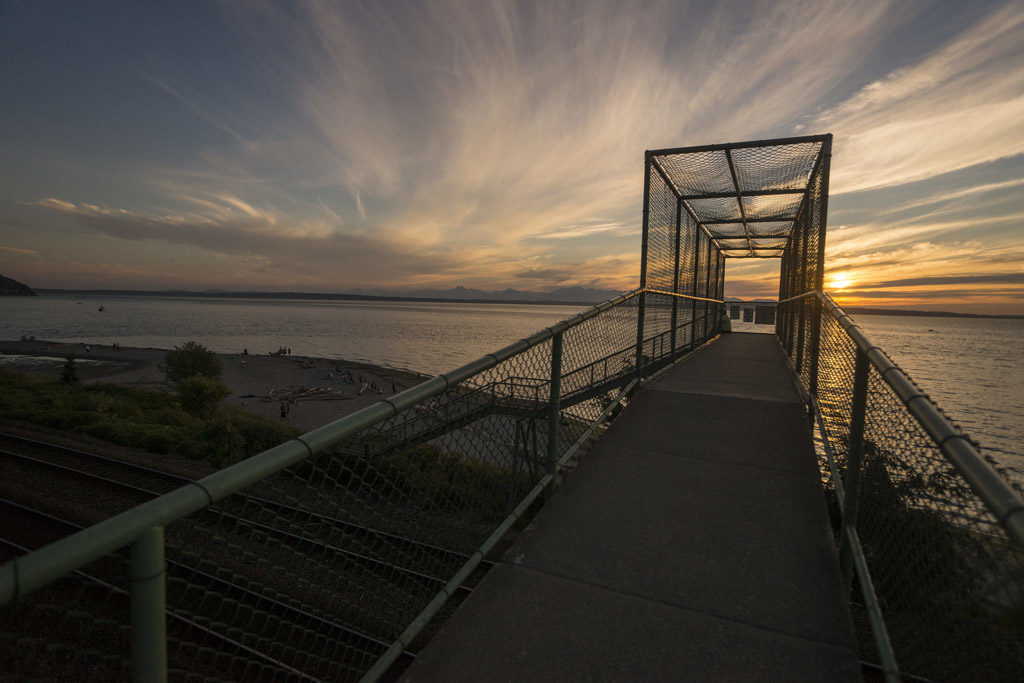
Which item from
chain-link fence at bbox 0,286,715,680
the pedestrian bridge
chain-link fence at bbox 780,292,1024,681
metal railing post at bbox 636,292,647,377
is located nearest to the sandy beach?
chain-link fence at bbox 0,286,715,680

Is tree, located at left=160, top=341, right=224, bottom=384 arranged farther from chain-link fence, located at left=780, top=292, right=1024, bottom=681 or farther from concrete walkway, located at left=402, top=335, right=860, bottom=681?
chain-link fence, located at left=780, top=292, right=1024, bottom=681

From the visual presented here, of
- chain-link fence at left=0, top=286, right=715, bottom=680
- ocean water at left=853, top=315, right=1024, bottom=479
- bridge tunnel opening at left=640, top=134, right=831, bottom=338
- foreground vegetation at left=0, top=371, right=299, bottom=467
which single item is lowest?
ocean water at left=853, top=315, right=1024, bottom=479

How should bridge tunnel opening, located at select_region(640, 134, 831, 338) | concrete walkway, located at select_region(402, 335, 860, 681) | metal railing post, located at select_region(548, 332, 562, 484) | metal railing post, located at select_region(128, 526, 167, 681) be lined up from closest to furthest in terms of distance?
metal railing post, located at select_region(128, 526, 167, 681) → concrete walkway, located at select_region(402, 335, 860, 681) → metal railing post, located at select_region(548, 332, 562, 484) → bridge tunnel opening, located at select_region(640, 134, 831, 338)

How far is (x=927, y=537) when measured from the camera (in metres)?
1.77

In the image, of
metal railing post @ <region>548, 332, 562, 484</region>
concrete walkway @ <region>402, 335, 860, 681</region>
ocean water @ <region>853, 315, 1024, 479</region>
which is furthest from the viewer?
ocean water @ <region>853, 315, 1024, 479</region>

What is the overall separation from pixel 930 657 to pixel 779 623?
0.60 meters

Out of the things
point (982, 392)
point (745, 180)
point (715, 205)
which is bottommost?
point (982, 392)

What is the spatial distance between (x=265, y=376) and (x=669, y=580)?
53387 millimetres

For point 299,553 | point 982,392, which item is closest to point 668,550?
point 299,553

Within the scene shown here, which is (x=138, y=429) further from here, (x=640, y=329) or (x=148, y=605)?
(x=148, y=605)

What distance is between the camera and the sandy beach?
35312 millimetres

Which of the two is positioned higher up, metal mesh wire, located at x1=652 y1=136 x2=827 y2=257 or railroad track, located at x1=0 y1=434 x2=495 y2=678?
metal mesh wire, located at x1=652 y1=136 x2=827 y2=257

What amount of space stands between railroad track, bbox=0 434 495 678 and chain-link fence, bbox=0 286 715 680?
→ 4cm

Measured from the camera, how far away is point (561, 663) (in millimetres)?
2006
